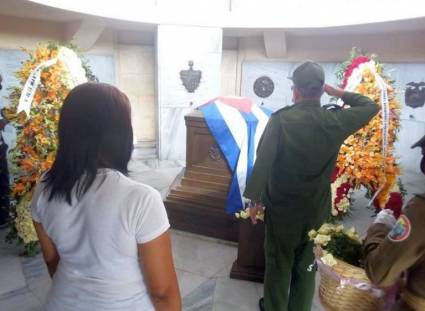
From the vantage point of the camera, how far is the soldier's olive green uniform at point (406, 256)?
33.0 inches

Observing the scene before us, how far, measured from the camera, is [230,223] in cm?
320

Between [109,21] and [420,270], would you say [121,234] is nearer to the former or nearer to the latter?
[420,270]

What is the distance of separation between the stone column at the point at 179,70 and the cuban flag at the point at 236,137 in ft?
8.64

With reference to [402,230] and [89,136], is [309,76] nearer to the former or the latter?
[402,230]

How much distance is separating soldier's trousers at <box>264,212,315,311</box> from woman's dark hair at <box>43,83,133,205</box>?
123 centimetres

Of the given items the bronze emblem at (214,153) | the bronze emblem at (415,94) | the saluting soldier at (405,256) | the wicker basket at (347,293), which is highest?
the bronze emblem at (415,94)

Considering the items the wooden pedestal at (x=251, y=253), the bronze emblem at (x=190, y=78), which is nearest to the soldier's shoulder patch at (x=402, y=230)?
the wooden pedestal at (x=251, y=253)

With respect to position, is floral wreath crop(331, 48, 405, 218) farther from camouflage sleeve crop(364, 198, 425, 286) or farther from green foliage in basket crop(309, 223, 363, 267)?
camouflage sleeve crop(364, 198, 425, 286)

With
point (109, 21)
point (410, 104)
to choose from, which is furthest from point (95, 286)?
point (410, 104)

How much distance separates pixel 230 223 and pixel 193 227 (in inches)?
15.1

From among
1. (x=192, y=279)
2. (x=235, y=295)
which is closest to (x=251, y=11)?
(x=192, y=279)

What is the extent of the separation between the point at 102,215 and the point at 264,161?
1.05m

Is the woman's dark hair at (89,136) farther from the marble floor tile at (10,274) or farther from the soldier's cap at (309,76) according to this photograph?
the marble floor tile at (10,274)

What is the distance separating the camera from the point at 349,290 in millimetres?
1070
